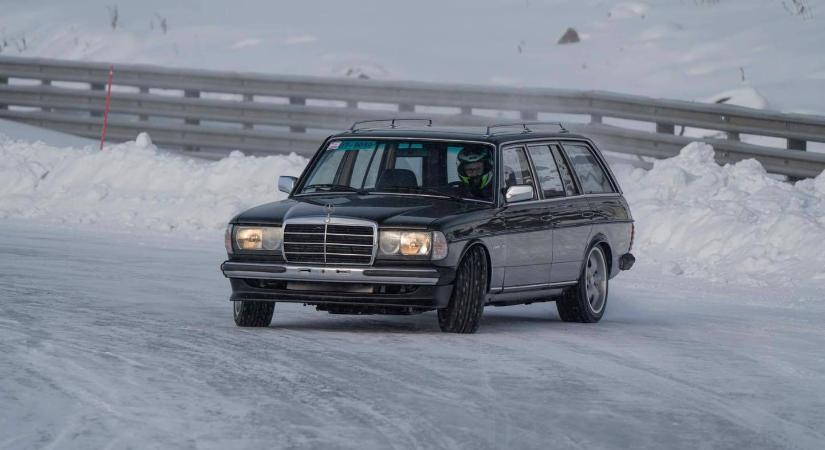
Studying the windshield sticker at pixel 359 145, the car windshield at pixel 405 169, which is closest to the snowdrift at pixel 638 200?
the car windshield at pixel 405 169

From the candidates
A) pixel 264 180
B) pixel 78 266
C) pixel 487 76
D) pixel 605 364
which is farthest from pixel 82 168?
pixel 605 364

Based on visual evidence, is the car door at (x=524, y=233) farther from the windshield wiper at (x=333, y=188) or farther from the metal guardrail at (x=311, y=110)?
the metal guardrail at (x=311, y=110)

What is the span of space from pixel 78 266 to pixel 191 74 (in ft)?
43.9

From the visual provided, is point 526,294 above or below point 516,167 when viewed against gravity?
below

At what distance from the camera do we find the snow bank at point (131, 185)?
21188 mm

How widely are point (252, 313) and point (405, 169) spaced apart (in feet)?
4.98

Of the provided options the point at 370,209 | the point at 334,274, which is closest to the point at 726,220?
the point at 370,209

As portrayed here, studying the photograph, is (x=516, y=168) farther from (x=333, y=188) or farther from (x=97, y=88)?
(x=97, y=88)

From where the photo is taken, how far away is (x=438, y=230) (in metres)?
11.5

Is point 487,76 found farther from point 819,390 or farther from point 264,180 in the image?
point 819,390

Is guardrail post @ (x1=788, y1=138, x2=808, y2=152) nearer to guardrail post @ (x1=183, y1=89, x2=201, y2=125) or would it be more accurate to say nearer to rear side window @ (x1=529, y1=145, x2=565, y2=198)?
guardrail post @ (x1=183, y1=89, x2=201, y2=125)

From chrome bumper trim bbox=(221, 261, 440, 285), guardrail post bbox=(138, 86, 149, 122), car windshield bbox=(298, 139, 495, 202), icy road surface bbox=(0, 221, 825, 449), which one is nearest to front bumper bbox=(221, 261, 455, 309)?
chrome bumper trim bbox=(221, 261, 440, 285)

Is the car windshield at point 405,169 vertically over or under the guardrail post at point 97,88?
under

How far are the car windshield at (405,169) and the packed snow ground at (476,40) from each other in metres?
15.2
